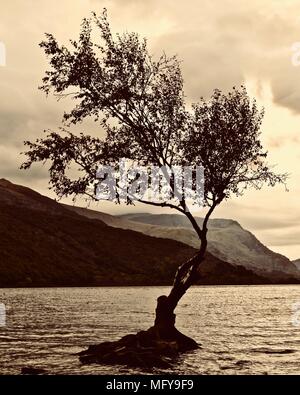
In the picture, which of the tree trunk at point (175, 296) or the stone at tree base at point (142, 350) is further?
the tree trunk at point (175, 296)

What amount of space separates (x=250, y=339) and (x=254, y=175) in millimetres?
28720

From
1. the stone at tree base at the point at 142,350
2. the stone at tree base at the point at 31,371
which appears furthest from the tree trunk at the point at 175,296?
the stone at tree base at the point at 31,371

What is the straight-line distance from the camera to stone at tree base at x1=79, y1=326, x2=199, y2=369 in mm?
37750

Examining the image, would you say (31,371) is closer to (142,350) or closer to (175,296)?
(142,350)

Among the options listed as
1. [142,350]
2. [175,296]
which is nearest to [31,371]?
[142,350]

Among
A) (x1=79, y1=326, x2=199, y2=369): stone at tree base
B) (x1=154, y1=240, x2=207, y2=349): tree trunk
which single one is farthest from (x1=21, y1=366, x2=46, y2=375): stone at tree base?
(x1=154, y1=240, x2=207, y2=349): tree trunk

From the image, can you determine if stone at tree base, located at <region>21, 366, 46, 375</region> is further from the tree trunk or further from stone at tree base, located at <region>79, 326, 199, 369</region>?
the tree trunk

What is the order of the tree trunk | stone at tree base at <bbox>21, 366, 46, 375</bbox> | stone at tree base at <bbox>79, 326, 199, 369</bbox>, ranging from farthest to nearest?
the tree trunk, stone at tree base at <bbox>79, 326, 199, 369</bbox>, stone at tree base at <bbox>21, 366, 46, 375</bbox>

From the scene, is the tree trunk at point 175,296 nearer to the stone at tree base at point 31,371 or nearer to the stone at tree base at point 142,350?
the stone at tree base at point 142,350

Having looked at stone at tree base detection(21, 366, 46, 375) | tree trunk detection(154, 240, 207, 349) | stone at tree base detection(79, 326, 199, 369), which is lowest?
stone at tree base detection(21, 366, 46, 375)

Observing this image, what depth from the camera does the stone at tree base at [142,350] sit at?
37.8m

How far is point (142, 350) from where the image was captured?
3875cm

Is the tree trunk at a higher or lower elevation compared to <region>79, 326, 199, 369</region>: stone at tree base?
higher

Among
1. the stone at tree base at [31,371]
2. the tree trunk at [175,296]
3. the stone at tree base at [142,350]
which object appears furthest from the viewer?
the tree trunk at [175,296]
